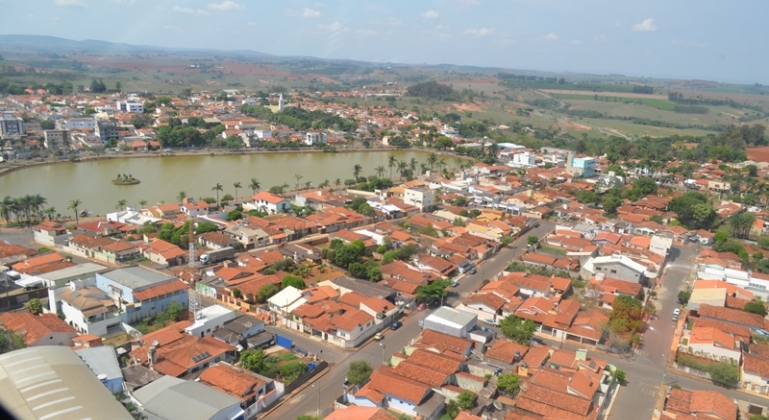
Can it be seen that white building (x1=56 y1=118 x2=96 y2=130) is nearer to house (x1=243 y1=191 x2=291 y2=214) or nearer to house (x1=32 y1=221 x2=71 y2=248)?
house (x1=243 y1=191 x2=291 y2=214)

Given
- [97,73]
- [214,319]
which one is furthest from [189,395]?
[97,73]

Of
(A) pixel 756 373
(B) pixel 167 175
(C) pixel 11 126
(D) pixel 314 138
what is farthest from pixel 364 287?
(C) pixel 11 126

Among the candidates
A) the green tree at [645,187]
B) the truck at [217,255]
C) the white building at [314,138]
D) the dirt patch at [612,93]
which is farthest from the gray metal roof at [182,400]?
the dirt patch at [612,93]

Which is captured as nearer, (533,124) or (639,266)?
(639,266)

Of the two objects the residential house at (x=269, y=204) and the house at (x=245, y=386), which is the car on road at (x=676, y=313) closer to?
the house at (x=245, y=386)

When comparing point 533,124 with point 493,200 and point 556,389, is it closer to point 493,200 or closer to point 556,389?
point 493,200

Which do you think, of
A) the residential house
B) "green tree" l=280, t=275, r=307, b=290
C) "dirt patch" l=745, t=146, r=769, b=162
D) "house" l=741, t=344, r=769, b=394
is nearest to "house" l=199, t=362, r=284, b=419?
"green tree" l=280, t=275, r=307, b=290

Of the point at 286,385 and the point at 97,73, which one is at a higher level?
the point at 97,73
